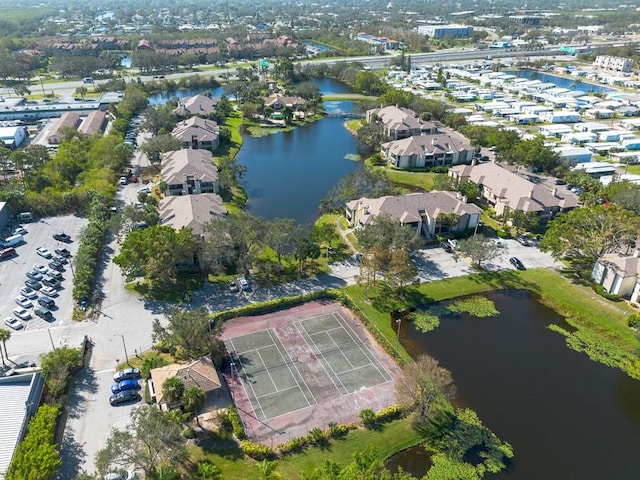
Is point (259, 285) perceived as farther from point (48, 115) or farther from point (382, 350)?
point (48, 115)

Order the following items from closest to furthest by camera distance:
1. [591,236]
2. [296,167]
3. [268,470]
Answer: [268,470] < [591,236] < [296,167]

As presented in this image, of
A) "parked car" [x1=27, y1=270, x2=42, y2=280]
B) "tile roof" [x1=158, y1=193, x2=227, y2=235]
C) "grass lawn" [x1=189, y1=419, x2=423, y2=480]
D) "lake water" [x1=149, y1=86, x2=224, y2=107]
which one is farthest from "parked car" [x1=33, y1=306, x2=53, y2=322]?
"lake water" [x1=149, y1=86, x2=224, y2=107]

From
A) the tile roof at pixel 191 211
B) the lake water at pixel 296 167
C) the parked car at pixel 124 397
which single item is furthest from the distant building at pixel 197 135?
the parked car at pixel 124 397

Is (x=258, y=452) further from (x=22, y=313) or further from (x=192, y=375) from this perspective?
(x=22, y=313)

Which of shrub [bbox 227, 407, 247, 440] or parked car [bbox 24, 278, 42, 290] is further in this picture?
parked car [bbox 24, 278, 42, 290]

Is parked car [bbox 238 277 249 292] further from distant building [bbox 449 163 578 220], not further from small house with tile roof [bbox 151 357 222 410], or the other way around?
distant building [bbox 449 163 578 220]

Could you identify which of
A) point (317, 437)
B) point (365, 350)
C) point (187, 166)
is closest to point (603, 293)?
point (365, 350)

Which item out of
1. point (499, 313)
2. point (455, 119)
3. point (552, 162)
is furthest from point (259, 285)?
point (455, 119)
